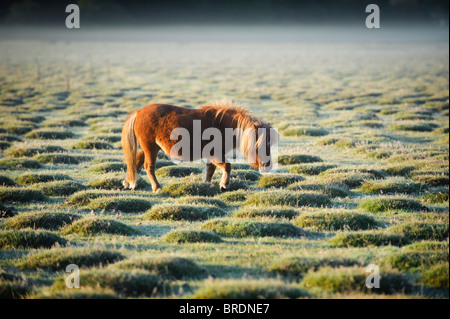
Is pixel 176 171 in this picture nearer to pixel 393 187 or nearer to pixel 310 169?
pixel 310 169

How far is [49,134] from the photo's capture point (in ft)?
74.0

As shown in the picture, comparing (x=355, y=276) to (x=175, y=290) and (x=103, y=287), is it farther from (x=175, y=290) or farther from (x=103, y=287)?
(x=103, y=287)

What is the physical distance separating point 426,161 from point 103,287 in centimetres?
1282

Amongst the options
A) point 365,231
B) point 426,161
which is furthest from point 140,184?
point 426,161

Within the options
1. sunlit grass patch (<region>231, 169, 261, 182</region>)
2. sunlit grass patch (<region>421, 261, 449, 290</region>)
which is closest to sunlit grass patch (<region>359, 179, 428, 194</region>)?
sunlit grass patch (<region>231, 169, 261, 182</region>)

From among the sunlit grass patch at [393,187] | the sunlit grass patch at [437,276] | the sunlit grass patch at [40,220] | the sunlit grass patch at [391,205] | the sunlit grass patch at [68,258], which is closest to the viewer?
the sunlit grass patch at [437,276]

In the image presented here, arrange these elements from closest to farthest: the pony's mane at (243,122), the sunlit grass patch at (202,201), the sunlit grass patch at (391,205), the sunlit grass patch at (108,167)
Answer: the sunlit grass patch at (391,205) < the sunlit grass patch at (202,201) < the pony's mane at (243,122) < the sunlit grass patch at (108,167)

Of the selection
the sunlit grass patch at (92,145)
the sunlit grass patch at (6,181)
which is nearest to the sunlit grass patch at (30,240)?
the sunlit grass patch at (6,181)

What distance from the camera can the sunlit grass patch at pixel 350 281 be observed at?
624 centimetres

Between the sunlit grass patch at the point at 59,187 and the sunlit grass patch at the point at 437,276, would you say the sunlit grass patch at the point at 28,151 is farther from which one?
the sunlit grass patch at the point at 437,276

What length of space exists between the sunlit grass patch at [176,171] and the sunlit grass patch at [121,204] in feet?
11.3

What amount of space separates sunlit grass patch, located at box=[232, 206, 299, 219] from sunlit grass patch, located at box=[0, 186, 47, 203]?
5.47m

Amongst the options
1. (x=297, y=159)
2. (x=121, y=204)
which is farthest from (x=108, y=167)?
(x=297, y=159)

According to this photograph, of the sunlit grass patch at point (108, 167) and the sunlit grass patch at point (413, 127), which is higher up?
the sunlit grass patch at point (413, 127)
